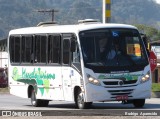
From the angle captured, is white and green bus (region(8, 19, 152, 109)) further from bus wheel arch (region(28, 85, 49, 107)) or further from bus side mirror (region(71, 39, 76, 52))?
bus wheel arch (region(28, 85, 49, 107))

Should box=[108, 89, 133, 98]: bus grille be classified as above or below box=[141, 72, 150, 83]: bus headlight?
below

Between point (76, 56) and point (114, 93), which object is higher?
point (76, 56)

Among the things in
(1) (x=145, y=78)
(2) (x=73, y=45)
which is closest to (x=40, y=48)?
(2) (x=73, y=45)

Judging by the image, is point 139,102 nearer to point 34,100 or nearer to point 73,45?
point 73,45

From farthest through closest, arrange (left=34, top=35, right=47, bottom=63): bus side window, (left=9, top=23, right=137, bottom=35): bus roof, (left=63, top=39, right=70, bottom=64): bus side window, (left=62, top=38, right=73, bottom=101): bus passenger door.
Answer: (left=34, top=35, right=47, bottom=63): bus side window → (left=63, top=39, right=70, bottom=64): bus side window → (left=62, top=38, right=73, bottom=101): bus passenger door → (left=9, top=23, right=137, bottom=35): bus roof

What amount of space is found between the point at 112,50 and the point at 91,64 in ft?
3.02

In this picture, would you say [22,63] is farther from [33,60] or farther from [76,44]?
[76,44]

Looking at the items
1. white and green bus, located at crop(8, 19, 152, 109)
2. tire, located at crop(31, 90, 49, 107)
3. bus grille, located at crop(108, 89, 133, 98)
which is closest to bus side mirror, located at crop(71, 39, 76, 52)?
white and green bus, located at crop(8, 19, 152, 109)

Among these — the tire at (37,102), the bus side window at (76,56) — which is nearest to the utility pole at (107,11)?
the tire at (37,102)

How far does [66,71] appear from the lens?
25266mm

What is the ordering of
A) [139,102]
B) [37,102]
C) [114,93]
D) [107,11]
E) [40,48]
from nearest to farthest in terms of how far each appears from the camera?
[114,93] < [139,102] < [40,48] < [37,102] < [107,11]

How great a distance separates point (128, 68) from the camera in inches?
954

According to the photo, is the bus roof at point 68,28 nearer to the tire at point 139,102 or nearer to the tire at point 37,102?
the tire at point 37,102

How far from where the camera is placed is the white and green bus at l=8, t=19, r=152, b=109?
23.9 metres
